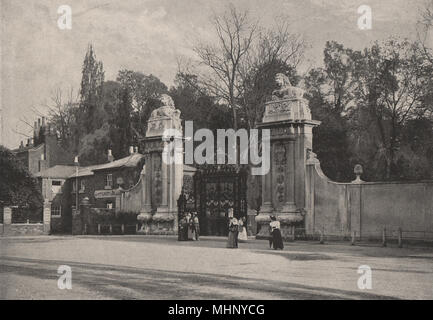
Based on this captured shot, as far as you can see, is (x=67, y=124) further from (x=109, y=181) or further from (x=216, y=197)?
(x=216, y=197)

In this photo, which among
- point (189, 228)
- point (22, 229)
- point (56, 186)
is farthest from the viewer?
point (56, 186)

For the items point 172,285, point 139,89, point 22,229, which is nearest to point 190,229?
point 172,285

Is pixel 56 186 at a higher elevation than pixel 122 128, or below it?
below

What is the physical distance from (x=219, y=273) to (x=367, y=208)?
9395mm

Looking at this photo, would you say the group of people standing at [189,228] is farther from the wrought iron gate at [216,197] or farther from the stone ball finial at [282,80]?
the stone ball finial at [282,80]

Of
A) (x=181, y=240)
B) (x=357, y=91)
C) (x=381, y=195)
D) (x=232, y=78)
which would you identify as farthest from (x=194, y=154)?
(x=381, y=195)

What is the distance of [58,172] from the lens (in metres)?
53.1

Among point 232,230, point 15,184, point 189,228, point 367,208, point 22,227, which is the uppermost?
point 15,184

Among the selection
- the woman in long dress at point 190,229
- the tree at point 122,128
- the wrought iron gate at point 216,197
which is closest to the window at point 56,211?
the tree at point 122,128

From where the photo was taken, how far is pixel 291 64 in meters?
37.5

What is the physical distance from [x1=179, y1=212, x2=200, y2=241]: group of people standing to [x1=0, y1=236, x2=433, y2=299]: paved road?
310cm

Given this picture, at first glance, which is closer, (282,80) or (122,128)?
(282,80)

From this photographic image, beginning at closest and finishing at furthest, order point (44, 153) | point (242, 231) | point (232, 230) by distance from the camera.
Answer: point (232, 230), point (242, 231), point (44, 153)

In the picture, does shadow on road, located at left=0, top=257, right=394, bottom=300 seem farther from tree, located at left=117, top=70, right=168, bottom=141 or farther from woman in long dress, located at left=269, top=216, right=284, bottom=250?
tree, located at left=117, top=70, right=168, bottom=141
